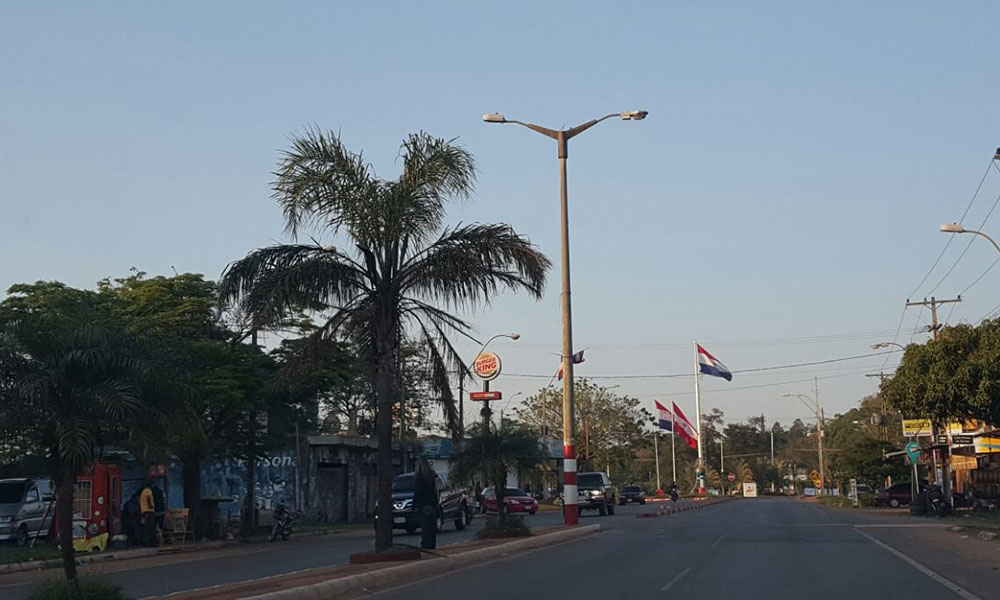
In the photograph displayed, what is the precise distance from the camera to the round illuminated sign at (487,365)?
48844 millimetres

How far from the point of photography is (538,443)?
28406 mm

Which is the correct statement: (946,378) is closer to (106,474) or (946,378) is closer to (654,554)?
(654,554)

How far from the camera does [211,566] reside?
23.1 meters

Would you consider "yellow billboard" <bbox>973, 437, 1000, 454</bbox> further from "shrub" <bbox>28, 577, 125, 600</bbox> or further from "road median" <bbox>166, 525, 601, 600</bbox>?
"shrub" <bbox>28, 577, 125, 600</bbox>

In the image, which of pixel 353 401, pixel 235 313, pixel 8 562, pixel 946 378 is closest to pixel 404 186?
pixel 235 313

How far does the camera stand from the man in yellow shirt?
29.5 meters

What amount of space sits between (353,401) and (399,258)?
5850cm

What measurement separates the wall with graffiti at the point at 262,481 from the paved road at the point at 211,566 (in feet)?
59.5

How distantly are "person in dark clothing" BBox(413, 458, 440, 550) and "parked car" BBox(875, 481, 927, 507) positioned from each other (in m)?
44.7

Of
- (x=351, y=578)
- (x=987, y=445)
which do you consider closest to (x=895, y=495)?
(x=987, y=445)

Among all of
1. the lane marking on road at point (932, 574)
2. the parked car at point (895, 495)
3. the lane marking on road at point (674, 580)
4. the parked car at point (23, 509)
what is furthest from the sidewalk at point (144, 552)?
the parked car at point (895, 495)

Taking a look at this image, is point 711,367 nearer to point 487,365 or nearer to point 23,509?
point 487,365

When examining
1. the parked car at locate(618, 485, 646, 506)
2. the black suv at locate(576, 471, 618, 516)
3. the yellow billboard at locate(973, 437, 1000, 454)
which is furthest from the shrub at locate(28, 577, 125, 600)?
the parked car at locate(618, 485, 646, 506)

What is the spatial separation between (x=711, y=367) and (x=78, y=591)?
62.0 m
